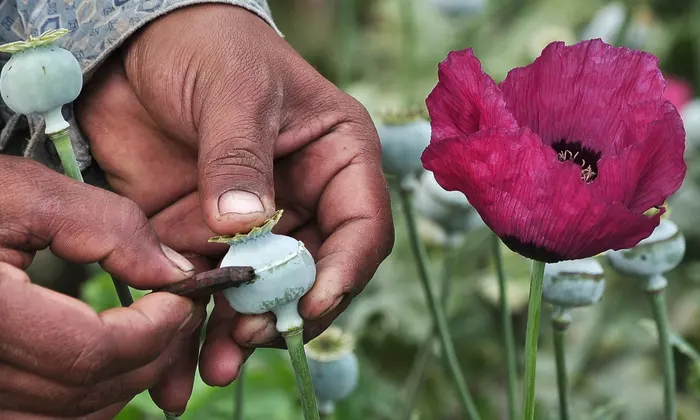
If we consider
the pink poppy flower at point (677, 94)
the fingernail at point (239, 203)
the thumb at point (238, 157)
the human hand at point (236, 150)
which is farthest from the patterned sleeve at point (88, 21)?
the pink poppy flower at point (677, 94)

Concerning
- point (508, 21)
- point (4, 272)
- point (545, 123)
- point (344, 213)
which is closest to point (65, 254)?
point (4, 272)

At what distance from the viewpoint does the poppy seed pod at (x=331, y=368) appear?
861 millimetres

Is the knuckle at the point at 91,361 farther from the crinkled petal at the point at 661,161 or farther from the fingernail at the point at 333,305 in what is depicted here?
the crinkled petal at the point at 661,161

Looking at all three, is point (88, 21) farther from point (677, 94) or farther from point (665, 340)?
point (677, 94)

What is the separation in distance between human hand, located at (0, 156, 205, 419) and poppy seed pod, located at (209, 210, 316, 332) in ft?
0.18

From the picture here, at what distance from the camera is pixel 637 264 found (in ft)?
2.56

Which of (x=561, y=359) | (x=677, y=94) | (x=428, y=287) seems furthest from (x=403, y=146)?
(x=677, y=94)

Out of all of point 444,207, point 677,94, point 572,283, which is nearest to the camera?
point 572,283

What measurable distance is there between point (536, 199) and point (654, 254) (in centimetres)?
29

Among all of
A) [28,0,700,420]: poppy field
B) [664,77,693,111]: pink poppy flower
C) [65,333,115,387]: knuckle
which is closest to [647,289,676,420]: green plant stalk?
[28,0,700,420]: poppy field

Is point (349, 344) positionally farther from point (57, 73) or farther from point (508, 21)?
point (508, 21)

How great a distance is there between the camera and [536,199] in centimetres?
52

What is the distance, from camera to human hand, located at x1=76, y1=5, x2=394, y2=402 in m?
0.62

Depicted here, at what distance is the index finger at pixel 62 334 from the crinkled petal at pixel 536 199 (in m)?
0.20
